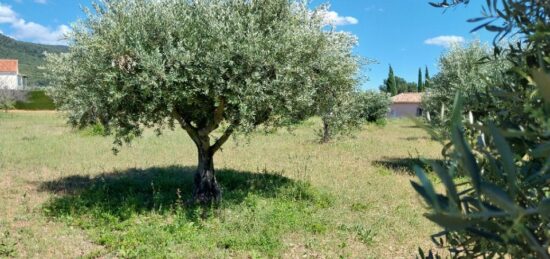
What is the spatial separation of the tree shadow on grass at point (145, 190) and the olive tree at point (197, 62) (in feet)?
5.49

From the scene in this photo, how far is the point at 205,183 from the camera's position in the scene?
10078mm

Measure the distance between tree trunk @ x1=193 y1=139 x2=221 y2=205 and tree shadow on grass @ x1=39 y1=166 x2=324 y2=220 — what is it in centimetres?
29

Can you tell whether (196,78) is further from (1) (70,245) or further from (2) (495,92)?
A: (2) (495,92)

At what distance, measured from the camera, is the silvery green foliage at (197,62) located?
7.98 metres

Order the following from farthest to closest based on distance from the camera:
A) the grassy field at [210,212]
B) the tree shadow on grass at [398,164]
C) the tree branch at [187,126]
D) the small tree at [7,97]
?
the small tree at [7,97] → the tree shadow on grass at [398,164] → the tree branch at [187,126] → the grassy field at [210,212]

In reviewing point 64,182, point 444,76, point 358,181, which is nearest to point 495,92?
point 358,181

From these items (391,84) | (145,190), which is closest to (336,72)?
(145,190)

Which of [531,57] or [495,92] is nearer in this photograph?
[495,92]

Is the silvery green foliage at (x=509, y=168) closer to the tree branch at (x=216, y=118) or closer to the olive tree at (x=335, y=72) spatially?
the tree branch at (x=216, y=118)

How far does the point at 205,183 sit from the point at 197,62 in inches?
127

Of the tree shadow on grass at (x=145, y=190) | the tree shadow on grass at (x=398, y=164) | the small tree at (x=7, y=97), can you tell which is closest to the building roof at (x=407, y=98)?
the small tree at (x=7, y=97)

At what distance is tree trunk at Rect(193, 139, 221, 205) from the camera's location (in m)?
9.98

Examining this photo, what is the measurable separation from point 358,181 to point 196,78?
712 centimetres

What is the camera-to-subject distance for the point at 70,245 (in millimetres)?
7590
